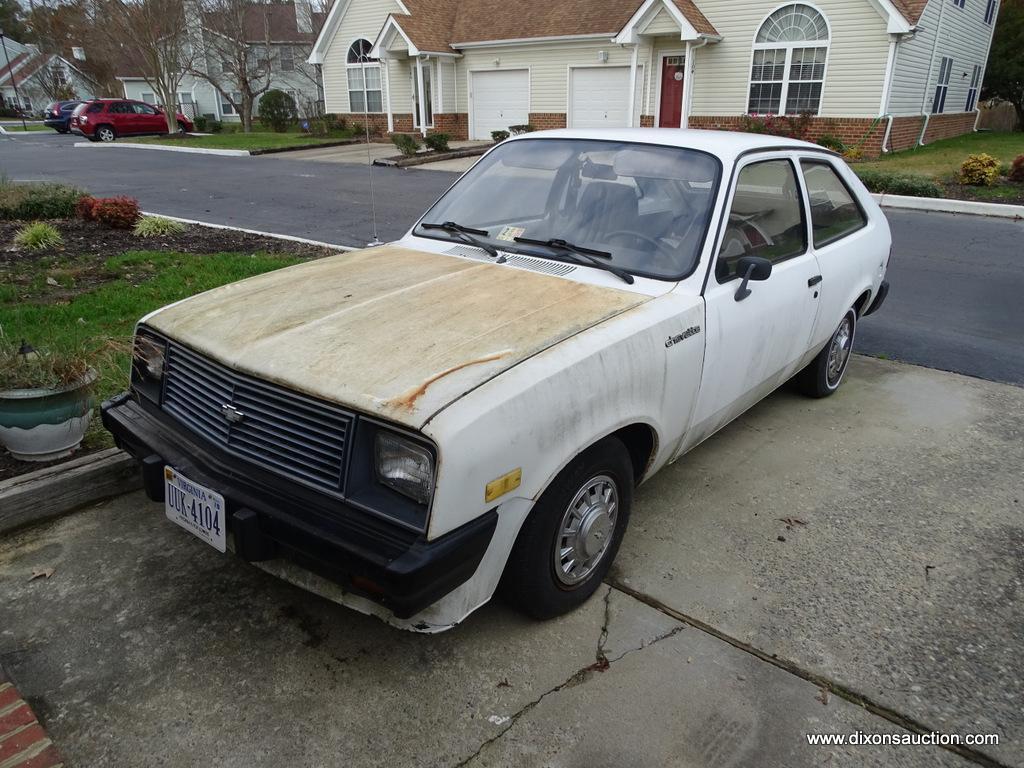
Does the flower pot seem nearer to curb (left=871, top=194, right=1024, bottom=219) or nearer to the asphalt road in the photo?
the asphalt road

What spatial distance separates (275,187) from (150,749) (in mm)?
14355

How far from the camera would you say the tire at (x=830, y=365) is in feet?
15.7

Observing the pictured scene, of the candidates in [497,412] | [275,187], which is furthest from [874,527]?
[275,187]

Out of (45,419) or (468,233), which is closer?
(45,419)

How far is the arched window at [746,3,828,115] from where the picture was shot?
18953mm

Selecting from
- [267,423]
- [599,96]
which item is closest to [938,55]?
[599,96]

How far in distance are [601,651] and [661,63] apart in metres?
22.1

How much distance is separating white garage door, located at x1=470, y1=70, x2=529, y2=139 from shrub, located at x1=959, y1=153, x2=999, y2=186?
14.7 meters

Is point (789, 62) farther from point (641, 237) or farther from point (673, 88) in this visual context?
point (641, 237)

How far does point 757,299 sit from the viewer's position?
3502 millimetres

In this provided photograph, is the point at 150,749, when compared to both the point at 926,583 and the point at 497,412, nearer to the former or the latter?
the point at 497,412

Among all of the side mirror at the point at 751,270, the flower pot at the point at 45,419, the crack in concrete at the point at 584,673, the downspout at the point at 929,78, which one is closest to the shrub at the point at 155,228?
the flower pot at the point at 45,419

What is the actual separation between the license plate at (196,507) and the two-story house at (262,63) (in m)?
38.2

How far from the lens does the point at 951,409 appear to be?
4.88 metres
